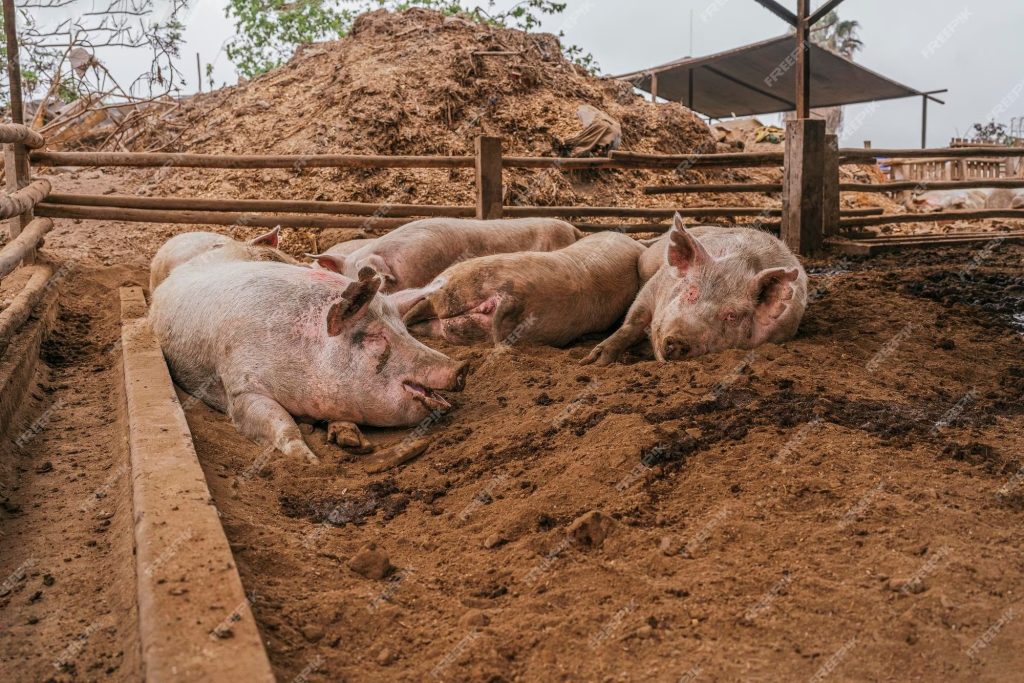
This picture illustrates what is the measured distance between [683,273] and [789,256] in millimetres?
1015

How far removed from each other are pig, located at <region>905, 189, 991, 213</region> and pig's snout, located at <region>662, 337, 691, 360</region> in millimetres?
13057

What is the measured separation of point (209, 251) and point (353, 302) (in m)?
2.28

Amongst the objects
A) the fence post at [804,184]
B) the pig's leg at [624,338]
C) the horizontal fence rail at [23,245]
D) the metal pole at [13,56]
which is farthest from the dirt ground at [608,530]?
the fence post at [804,184]

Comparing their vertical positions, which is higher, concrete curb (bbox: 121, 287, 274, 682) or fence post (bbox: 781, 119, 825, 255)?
fence post (bbox: 781, 119, 825, 255)

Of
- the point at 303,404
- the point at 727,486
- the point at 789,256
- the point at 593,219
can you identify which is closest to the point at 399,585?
the point at 727,486

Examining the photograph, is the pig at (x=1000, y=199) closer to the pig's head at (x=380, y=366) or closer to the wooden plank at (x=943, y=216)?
the wooden plank at (x=943, y=216)

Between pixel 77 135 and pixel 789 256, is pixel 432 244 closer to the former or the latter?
pixel 789 256

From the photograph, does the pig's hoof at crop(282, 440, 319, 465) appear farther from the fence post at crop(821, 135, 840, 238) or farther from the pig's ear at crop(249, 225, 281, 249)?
the fence post at crop(821, 135, 840, 238)

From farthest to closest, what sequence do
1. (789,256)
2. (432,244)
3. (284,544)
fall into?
(432,244), (789,256), (284,544)

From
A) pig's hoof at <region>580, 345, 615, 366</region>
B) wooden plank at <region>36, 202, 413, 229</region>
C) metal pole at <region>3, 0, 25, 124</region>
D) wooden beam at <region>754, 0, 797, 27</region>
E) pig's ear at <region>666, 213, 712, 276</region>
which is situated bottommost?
pig's hoof at <region>580, 345, 615, 366</region>

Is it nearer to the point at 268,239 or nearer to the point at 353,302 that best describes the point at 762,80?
the point at 268,239

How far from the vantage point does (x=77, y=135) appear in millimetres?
13359

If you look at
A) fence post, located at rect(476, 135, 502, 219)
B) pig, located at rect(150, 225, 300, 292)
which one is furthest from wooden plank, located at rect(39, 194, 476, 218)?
pig, located at rect(150, 225, 300, 292)

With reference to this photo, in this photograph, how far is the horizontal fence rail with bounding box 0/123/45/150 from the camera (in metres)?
6.41
